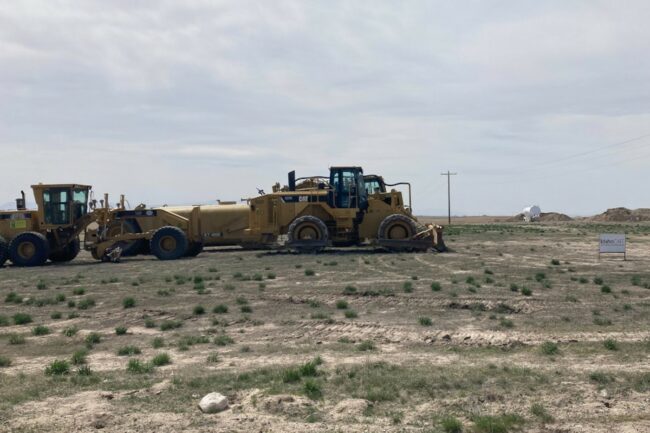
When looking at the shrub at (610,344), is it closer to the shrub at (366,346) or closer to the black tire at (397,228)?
the shrub at (366,346)

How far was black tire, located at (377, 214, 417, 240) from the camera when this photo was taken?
3028cm

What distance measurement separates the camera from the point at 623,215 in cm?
10700

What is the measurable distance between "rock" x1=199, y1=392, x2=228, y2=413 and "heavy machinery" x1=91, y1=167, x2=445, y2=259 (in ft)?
72.1

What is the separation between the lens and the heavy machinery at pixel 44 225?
28.7 m

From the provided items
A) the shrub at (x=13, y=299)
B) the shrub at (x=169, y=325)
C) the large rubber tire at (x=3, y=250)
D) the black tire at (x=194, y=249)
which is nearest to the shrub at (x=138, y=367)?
the shrub at (x=169, y=325)

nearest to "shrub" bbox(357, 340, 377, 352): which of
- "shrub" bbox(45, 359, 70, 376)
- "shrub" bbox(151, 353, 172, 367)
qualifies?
"shrub" bbox(151, 353, 172, 367)

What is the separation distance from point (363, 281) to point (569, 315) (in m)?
7.13

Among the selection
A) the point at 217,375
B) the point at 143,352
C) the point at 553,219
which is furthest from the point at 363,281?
the point at 553,219

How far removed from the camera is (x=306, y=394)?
341 inches

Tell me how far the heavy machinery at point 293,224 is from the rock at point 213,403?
21990mm

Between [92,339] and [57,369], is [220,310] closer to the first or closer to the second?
[92,339]

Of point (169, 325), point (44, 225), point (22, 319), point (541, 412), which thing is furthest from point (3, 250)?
point (541, 412)

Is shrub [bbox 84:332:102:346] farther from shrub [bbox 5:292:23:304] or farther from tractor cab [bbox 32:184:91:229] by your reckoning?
tractor cab [bbox 32:184:91:229]

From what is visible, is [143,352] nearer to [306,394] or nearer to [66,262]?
[306,394]
